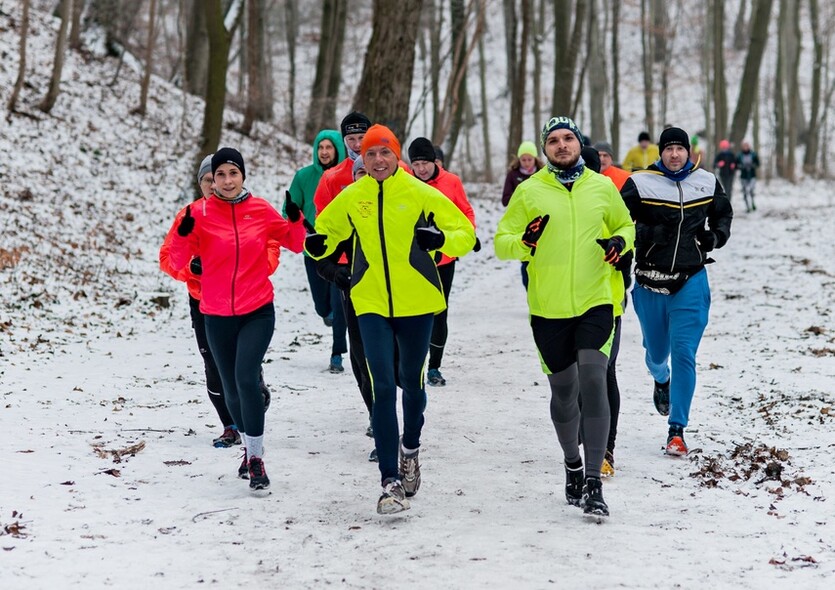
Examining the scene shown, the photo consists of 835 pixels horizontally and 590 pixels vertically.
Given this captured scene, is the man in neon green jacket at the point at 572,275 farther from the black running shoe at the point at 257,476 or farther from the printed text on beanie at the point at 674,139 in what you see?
the black running shoe at the point at 257,476

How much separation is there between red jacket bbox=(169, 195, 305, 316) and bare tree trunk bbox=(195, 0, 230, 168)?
10015 mm

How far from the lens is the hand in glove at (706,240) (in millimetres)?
6590

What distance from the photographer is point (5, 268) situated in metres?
11.9

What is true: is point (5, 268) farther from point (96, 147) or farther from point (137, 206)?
point (96, 147)

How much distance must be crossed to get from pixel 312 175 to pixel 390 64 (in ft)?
21.4

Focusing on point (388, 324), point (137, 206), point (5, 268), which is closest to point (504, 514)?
point (388, 324)

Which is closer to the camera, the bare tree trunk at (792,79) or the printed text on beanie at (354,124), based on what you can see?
the printed text on beanie at (354,124)

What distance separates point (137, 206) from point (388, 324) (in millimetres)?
12605

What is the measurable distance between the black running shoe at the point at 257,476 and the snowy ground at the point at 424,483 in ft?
0.36

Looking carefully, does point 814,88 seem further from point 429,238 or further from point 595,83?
point 429,238

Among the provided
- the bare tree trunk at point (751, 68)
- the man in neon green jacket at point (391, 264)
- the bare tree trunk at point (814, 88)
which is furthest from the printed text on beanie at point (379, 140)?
the bare tree trunk at point (814, 88)

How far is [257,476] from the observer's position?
5.74 meters

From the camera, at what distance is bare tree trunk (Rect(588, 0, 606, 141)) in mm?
32562

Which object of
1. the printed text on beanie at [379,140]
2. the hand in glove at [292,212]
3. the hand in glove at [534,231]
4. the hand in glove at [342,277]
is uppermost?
the printed text on beanie at [379,140]
